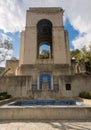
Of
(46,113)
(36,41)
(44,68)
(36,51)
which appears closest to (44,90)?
(44,68)

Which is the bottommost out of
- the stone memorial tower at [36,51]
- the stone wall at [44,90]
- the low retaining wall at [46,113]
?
the low retaining wall at [46,113]

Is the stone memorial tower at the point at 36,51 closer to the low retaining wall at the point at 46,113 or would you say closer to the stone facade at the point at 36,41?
the stone facade at the point at 36,41

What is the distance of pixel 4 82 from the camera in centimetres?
1397

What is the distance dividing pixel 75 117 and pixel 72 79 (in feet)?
27.9

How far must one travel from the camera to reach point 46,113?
20.0 ft

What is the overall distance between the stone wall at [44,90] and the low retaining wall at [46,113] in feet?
25.3

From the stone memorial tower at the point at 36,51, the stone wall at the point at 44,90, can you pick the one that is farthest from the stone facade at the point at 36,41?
the stone wall at the point at 44,90

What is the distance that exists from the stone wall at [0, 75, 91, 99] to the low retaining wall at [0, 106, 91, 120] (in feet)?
25.3

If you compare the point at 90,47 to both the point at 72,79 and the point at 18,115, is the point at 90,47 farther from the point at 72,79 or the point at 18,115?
the point at 18,115

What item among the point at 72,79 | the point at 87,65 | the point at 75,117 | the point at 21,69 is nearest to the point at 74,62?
the point at 87,65

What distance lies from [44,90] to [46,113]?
25.7 ft

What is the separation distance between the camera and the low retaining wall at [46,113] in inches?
237

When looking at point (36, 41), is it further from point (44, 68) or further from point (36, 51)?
point (44, 68)

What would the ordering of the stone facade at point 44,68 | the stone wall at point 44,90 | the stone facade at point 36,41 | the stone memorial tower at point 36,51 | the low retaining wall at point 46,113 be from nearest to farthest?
the low retaining wall at point 46,113 < the stone wall at point 44,90 < the stone facade at point 44,68 < the stone memorial tower at point 36,51 < the stone facade at point 36,41
